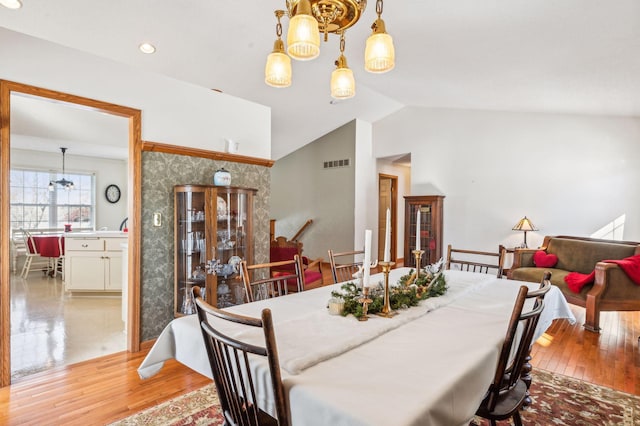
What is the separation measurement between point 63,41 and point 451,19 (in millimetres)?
3155

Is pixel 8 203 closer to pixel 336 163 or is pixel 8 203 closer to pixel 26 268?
pixel 26 268

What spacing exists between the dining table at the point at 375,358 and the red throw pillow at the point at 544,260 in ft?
10.3

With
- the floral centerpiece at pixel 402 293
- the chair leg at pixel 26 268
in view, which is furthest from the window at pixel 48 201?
the floral centerpiece at pixel 402 293

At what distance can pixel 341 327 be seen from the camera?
143 centimetres

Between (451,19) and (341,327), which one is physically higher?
(451,19)

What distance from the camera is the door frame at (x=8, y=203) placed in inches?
94.5

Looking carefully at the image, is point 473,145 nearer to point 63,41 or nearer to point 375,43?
point 375,43

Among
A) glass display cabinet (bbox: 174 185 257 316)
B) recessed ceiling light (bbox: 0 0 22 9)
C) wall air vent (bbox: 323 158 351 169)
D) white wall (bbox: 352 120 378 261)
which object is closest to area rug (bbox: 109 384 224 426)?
glass display cabinet (bbox: 174 185 257 316)

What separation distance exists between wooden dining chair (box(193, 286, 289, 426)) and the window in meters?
7.93

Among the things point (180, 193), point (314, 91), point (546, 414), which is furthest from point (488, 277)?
point (314, 91)

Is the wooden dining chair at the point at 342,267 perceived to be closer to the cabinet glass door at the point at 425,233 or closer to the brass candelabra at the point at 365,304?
the brass candelabra at the point at 365,304

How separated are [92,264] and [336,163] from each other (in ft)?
15.4

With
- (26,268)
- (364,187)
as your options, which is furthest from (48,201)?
(364,187)

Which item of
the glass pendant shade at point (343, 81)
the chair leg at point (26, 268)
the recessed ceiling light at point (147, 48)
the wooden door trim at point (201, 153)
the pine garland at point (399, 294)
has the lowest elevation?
the chair leg at point (26, 268)
